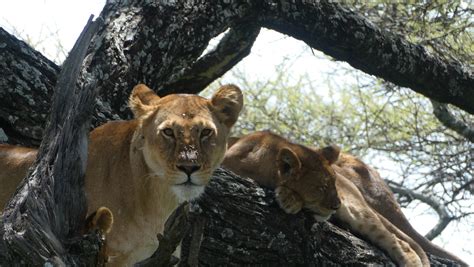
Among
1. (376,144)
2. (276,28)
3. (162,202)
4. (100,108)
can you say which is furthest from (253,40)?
(376,144)

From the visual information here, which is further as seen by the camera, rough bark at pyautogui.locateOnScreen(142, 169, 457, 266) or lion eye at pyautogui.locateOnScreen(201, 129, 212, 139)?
rough bark at pyautogui.locateOnScreen(142, 169, 457, 266)

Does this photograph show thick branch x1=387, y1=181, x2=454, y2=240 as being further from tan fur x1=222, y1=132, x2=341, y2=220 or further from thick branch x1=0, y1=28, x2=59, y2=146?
thick branch x1=0, y1=28, x2=59, y2=146

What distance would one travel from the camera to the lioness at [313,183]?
21.3ft

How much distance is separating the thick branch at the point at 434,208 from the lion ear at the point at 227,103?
4559 mm

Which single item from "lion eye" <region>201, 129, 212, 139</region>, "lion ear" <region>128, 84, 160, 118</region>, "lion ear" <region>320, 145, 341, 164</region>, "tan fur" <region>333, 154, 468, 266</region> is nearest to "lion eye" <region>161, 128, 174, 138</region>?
"lion eye" <region>201, 129, 212, 139</region>

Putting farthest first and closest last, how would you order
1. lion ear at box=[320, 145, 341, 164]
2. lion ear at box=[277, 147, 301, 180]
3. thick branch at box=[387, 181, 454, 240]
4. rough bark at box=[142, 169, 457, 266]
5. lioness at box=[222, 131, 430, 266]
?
thick branch at box=[387, 181, 454, 240]
lion ear at box=[320, 145, 341, 164]
lion ear at box=[277, 147, 301, 180]
lioness at box=[222, 131, 430, 266]
rough bark at box=[142, 169, 457, 266]

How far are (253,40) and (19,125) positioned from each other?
2.12 metres

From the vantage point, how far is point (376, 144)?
413 inches

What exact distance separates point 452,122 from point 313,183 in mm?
2138

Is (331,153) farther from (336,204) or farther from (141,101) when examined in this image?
(141,101)

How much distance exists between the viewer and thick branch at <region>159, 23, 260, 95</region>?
732cm

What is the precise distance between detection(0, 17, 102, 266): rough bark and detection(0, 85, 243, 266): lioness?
1071 mm

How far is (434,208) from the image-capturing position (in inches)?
388

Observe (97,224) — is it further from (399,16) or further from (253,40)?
(399,16)
